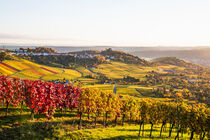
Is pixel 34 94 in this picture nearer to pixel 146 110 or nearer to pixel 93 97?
pixel 93 97

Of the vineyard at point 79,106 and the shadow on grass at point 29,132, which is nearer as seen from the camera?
the shadow on grass at point 29,132

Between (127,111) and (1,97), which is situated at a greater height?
(1,97)

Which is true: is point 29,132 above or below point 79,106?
above

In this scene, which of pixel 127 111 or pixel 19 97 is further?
pixel 127 111

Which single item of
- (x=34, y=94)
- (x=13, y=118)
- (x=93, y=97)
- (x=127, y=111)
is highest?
(x=34, y=94)

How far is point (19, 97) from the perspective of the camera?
45.1m

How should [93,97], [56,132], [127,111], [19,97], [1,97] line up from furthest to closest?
[127,111] → [93,97] → [19,97] → [1,97] → [56,132]

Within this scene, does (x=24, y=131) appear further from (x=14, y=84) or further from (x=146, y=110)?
(x=146, y=110)

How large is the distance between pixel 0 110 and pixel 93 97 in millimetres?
29500

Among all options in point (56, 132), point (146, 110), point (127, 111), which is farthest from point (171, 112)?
point (56, 132)

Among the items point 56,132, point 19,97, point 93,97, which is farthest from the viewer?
point 93,97

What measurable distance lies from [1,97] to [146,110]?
1680 inches

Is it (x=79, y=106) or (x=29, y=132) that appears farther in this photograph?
(x=79, y=106)

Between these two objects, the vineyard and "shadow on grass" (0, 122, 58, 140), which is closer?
"shadow on grass" (0, 122, 58, 140)
